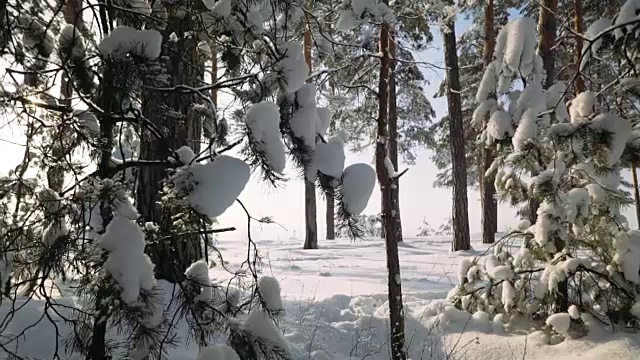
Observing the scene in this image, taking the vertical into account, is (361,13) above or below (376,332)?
above

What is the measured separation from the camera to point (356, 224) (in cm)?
206

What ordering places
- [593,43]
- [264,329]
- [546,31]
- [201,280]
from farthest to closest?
[546,31] < [593,43] < [201,280] < [264,329]

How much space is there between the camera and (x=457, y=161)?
10.4 metres

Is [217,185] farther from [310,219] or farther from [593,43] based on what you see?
[310,219]

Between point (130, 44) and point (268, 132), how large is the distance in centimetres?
61

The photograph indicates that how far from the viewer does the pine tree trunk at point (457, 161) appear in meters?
9.91

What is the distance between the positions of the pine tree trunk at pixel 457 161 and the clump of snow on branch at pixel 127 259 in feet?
29.8

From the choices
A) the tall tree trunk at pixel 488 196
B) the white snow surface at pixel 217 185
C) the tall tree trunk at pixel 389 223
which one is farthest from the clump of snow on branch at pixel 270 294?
the tall tree trunk at pixel 488 196

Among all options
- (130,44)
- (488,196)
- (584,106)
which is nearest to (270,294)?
(130,44)

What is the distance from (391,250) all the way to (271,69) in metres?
2.30

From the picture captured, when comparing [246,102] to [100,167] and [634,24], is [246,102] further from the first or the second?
[634,24]

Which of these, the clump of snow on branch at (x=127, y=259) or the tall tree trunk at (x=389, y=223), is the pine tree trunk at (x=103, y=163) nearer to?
the clump of snow on branch at (x=127, y=259)

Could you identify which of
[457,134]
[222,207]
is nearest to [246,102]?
[222,207]

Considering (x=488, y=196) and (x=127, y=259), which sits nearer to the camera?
(x=127, y=259)
